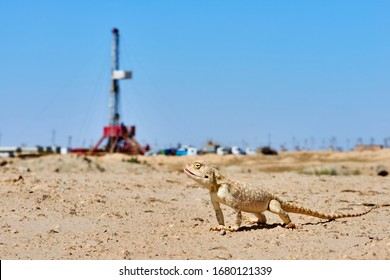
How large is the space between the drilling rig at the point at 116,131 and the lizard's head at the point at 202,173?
4594 centimetres

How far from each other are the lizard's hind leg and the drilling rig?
4573 cm

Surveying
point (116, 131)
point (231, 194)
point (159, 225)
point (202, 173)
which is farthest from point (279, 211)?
point (116, 131)

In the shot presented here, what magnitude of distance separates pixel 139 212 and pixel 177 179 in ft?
22.8

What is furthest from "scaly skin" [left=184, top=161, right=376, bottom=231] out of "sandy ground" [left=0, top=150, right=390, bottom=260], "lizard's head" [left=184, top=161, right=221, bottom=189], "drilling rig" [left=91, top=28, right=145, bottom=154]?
"drilling rig" [left=91, top=28, right=145, bottom=154]

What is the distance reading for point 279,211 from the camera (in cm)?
940

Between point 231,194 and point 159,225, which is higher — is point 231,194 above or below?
above

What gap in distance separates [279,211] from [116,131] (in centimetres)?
4783

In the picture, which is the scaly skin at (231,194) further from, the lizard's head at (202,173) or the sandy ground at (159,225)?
the sandy ground at (159,225)

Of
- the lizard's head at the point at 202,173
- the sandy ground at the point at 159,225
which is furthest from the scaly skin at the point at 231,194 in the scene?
the sandy ground at the point at 159,225

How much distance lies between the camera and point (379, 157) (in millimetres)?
45406

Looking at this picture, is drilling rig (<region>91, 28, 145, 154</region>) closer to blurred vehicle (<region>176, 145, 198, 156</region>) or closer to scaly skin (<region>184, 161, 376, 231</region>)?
blurred vehicle (<region>176, 145, 198, 156</region>)

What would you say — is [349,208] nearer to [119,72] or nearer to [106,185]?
[106,185]

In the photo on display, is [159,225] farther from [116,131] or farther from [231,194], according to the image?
[116,131]
